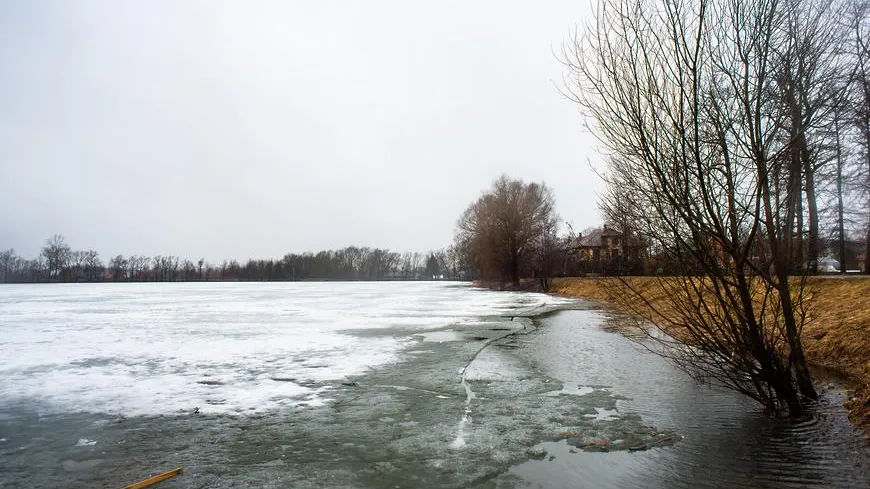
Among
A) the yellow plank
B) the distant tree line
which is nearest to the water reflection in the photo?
the yellow plank

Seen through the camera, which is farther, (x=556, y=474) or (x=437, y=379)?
(x=437, y=379)

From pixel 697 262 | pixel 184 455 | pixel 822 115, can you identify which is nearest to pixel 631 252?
pixel 697 262

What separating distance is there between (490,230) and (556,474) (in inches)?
1810

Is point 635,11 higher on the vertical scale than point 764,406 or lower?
higher

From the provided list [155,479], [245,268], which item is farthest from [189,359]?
[245,268]

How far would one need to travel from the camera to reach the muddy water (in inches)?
156

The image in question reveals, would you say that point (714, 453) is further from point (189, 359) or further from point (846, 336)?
point (189, 359)

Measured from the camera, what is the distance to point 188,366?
8.71m

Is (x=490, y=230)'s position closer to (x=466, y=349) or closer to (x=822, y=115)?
(x=466, y=349)

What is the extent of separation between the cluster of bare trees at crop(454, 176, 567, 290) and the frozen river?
38.7 meters

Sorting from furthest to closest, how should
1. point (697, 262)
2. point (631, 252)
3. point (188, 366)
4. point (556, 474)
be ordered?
point (188, 366), point (631, 252), point (697, 262), point (556, 474)

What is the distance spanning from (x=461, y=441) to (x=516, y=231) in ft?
149

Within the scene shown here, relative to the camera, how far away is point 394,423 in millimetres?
5441

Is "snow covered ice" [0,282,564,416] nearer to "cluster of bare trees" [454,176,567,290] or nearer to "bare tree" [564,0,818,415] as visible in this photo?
"bare tree" [564,0,818,415]
